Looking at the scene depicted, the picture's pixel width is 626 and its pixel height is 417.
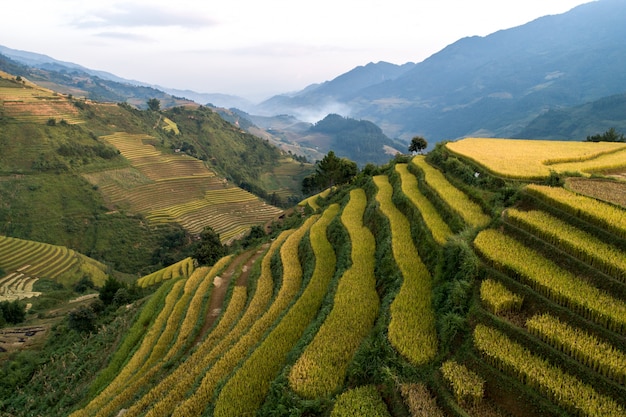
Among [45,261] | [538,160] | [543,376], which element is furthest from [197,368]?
[45,261]

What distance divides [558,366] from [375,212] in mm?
13993

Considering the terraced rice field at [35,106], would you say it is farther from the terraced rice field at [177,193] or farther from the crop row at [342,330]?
the crop row at [342,330]

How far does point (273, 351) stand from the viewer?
40.5 feet

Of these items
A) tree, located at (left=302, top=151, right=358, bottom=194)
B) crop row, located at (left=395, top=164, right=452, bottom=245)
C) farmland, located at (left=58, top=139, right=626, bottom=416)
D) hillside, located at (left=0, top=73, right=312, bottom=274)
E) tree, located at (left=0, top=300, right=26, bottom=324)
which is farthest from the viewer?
hillside, located at (left=0, top=73, right=312, bottom=274)

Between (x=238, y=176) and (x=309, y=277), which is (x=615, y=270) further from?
(x=238, y=176)

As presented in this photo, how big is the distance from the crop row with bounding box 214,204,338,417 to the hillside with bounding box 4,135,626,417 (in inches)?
2.4

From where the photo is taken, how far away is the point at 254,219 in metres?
78.0

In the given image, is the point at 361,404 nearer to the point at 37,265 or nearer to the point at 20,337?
the point at 20,337

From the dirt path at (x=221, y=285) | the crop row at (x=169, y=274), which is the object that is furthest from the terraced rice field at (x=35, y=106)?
the dirt path at (x=221, y=285)

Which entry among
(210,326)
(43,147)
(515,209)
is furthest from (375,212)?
(43,147)

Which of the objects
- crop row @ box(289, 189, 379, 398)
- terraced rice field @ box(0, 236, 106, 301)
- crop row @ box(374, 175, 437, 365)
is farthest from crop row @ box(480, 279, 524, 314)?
terraced rice field @ box(0, 236, 106, 301)

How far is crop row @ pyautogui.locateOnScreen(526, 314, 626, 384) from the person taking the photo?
24.0 ft

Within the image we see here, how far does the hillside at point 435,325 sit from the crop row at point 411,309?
58 mm

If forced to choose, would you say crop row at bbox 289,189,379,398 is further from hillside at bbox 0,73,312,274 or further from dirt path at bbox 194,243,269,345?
hillside at bbox 0,73,312,274
